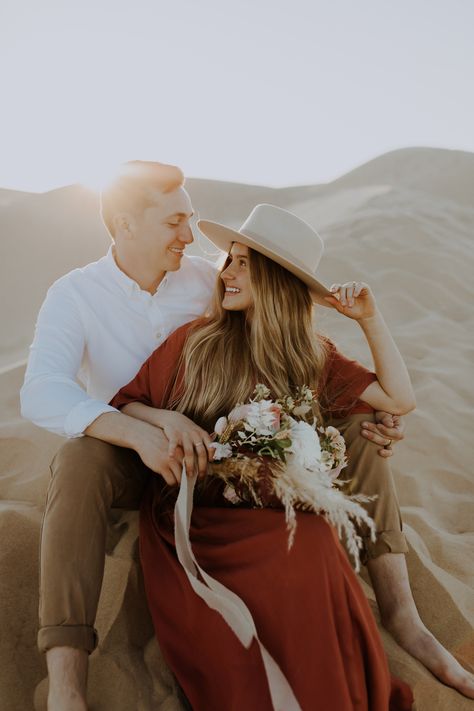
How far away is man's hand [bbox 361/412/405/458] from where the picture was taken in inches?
119

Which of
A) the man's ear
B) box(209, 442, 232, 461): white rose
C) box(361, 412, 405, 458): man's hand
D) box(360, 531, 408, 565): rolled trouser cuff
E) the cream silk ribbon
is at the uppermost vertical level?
the man's ear

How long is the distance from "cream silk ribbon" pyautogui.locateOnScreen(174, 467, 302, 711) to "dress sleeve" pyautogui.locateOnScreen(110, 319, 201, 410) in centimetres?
70

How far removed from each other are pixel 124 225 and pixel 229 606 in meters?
2.16

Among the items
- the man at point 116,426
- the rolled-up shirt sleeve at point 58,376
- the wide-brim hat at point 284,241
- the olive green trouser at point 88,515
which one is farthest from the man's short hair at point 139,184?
the olive green trouser at point 88,515

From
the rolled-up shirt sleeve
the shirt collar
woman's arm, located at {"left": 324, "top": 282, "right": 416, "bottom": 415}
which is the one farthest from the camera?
the shirt collar

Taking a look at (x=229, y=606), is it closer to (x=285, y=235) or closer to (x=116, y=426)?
(x=116, y=426)

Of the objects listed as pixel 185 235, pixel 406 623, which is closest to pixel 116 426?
pixel 185 235

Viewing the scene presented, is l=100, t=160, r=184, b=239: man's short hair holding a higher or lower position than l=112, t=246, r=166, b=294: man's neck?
higher

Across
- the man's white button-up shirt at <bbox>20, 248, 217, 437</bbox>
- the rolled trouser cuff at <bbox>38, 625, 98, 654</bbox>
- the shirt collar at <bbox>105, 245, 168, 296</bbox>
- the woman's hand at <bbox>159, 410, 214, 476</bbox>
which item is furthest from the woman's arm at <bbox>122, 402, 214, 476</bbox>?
the shirt collar at <bbox>105, 245, 168, 296</bbox>

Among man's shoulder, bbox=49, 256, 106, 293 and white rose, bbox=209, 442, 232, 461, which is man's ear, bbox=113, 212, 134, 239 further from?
white rose, bbox=209, 442, 232, 461

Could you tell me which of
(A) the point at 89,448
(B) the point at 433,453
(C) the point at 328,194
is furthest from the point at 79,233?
(A) the point at 89,448

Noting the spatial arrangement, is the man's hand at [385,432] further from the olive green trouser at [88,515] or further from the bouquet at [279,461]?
the bouquet at [279,461]

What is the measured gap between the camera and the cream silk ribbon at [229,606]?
7.09ft

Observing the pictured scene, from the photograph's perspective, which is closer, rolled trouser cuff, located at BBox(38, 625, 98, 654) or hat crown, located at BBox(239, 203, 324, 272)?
rolled trouser cuff, located at BBox(38, 625, 98, 654)
